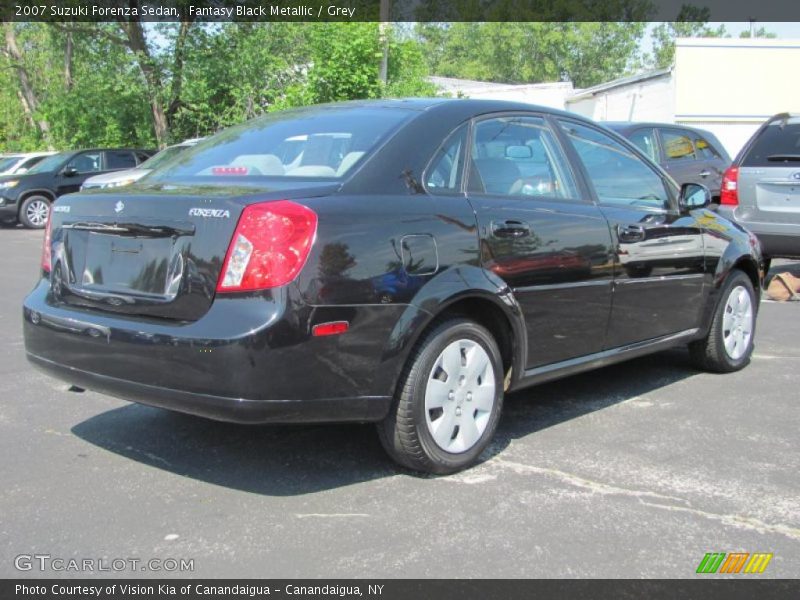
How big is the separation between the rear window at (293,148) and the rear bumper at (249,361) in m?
0.70

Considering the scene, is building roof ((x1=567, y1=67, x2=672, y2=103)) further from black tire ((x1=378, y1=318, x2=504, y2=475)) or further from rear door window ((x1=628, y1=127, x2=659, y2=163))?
black tire ((x1=378, y1=318, x2=504, y2=475))

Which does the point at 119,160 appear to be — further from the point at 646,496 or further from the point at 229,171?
the point at 646,496

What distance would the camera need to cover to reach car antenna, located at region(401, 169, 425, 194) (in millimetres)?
3688

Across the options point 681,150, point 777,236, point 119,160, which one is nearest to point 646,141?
point 681,150

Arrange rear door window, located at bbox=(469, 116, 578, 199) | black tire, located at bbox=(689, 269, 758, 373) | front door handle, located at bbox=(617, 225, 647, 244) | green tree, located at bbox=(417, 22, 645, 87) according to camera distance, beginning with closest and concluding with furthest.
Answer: rear door window, located at bbox=(469, 116, 578, 199)
front door handle, located at bbox=(617, 225, 647, 244)
black tire, located at bbox=(689, 269, 758, 373)
green tree, located at bbox=(417, 22, 645, 87)

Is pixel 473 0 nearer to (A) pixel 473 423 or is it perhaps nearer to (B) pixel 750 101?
(B) pixel 750 101

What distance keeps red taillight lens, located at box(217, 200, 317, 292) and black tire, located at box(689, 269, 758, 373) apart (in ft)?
11.0

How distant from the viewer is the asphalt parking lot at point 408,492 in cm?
303

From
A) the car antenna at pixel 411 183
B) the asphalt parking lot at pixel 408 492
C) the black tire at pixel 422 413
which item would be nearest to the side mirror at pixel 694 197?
the asphalt parking lot at pixel 408 492

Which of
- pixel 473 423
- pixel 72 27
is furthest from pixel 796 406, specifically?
pixel 72 27

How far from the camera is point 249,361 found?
317cm

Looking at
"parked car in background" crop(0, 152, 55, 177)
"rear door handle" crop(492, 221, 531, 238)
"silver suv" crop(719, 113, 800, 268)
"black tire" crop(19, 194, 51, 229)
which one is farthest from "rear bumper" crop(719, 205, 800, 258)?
"parked car in background" crop(0, 152, 55, 177)

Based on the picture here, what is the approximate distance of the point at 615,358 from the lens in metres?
4.73

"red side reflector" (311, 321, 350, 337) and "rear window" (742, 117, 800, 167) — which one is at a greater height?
"rear window" (742, 117, 800, 167)
